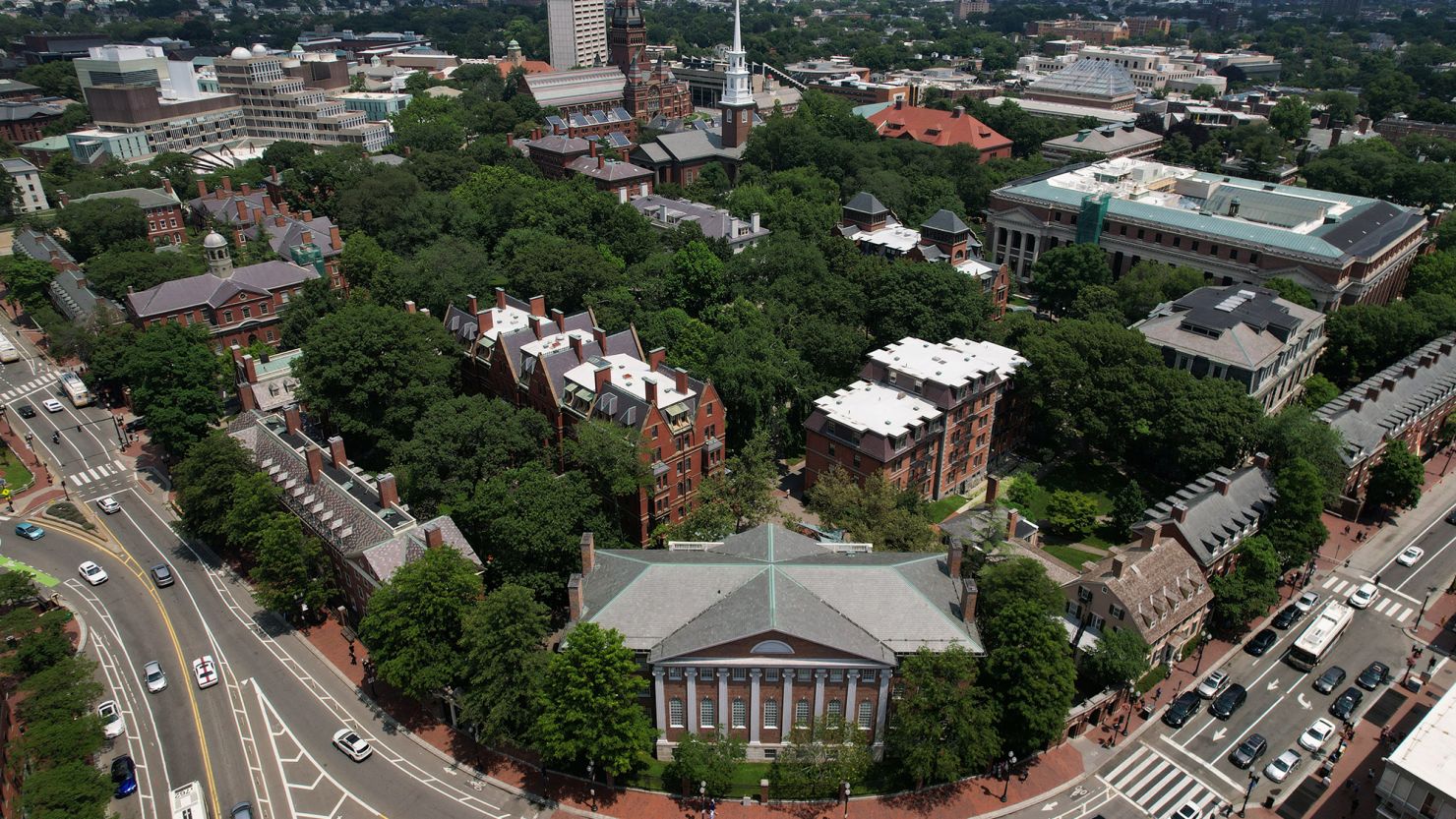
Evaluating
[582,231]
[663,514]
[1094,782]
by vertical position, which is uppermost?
[582,231]

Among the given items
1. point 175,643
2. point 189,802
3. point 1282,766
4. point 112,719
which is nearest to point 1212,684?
point 1282,766

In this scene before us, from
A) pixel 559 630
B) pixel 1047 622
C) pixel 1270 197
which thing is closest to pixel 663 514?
pixel 559 630

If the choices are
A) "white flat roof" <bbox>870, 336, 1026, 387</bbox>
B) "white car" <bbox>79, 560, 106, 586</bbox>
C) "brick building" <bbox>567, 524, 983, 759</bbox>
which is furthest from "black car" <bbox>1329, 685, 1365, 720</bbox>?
"white car" <bbox>79, 560, 106, 586</bbox>

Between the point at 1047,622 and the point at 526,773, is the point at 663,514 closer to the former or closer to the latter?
A: the point at 526,773

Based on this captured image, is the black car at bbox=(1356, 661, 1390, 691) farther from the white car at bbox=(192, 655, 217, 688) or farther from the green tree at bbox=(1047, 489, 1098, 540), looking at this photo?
the white car at bbox=(192, 655, 217, 688)

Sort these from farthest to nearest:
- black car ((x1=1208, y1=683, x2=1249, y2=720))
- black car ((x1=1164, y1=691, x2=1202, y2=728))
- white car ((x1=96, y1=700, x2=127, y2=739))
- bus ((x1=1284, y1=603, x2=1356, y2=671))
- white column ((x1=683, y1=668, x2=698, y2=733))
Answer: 1. bus ((x1=1284, y1=603, x2=1356, y2=671))
2. black car ((x1=1208, y1=683, x2=1249, y2=720))
3. black car ((x1=1164, y1=691, x2=1202, y2=728))
4. white car ((x1=96, y1=700, x2=127, y2=739))
5. white column ((x1=683, y1=668, x2=698, y2=733))

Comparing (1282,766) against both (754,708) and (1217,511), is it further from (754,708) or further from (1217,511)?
(754,708)

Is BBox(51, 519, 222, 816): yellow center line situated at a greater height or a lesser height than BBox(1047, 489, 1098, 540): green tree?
lesser

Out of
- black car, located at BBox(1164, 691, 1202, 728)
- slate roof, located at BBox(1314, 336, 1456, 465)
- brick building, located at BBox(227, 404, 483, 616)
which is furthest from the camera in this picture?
slate roof, located at BBox(1314, 336, 1456, 465)
